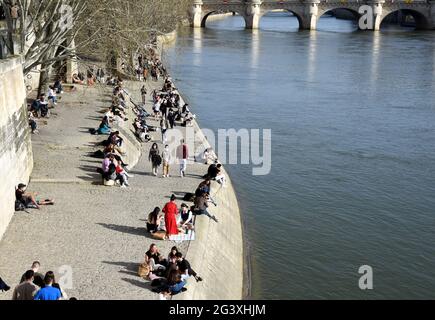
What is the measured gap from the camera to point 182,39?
7112 centimetres

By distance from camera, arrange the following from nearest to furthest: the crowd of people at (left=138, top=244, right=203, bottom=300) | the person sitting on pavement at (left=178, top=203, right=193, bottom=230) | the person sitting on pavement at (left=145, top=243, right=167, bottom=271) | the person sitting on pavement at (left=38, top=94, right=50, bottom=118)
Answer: the crowd of people at (left=138, top=244, right=203, bottom=300), the person sitting on pavement at (left=145, top=243, right=167, bottom=271), the person sitting on pavement at (left=178, top=203, right=193, bottom=230), the person sitting on pavement at (left=38, top=94, right=50, bottom=118)

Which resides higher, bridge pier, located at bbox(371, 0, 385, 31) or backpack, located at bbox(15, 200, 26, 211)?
bridge pier, located at bbox(371, 0, 385, 31)

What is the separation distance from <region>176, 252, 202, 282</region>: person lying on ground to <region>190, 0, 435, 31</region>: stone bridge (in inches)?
3045

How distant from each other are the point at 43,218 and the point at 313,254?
248 inches

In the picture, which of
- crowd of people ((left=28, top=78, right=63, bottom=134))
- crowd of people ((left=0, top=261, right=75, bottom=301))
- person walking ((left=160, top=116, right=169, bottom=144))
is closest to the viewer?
crowd of people ((left=0, top=261, right=75, bottom=301))

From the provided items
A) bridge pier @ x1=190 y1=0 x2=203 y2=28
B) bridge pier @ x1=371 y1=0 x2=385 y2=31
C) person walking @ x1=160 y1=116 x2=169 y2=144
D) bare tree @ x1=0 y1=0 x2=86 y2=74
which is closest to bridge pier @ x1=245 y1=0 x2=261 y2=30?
bridge pier @ x1=190 y1=0 x2=203 y2=28

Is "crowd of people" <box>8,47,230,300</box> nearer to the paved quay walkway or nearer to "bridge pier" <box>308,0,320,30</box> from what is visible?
the paved quay walkway

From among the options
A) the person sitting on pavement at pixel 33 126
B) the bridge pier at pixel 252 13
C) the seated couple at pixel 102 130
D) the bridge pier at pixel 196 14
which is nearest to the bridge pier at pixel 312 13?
the bridge pier at pixel 252 13

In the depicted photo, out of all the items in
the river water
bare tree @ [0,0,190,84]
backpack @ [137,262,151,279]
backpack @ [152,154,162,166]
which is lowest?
the river water

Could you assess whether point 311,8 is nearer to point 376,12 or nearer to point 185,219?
point 376,12

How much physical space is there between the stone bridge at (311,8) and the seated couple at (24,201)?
73.9 m

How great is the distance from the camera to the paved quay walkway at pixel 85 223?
1122 centimetres

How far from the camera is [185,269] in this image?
36.5 feet

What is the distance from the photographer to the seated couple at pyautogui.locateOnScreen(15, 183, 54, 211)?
1412cm
